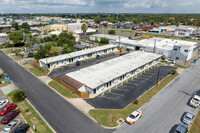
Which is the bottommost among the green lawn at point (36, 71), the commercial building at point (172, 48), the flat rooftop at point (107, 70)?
the green lawn at point (36, 71)

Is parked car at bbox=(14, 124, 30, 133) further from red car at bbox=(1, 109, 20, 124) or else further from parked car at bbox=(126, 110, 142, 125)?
parked car at bbox=(126, 110, 142, 125)

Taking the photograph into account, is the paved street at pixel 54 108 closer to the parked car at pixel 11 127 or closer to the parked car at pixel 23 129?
the parked car at pixel 23 129

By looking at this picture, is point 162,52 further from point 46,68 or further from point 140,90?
point 46,68

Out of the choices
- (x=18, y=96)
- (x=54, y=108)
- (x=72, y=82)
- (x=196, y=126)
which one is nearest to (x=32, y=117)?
(x=54, y=108)

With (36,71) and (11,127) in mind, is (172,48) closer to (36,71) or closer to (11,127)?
(36,71)

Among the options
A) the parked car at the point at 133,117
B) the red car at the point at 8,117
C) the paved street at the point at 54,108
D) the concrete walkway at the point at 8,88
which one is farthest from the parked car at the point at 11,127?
the parked car at the point at 133,117

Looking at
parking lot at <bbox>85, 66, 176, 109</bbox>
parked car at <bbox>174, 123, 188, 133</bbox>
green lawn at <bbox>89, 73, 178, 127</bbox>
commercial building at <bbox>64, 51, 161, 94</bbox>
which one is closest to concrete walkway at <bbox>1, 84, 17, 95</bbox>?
commercial building at <bbox>64, 51, 161, 94</bbox>
